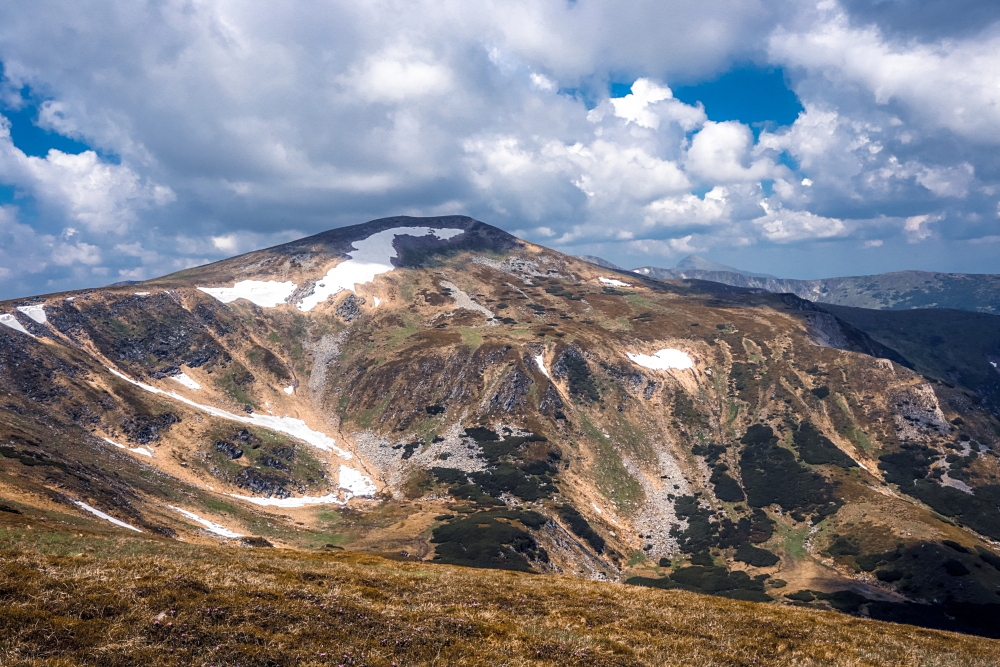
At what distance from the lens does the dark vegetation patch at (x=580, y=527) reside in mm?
108269

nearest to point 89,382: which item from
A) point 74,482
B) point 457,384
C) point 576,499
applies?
point 74,482

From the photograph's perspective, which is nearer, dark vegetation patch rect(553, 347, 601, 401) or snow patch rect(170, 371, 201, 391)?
snow patch rect(170, 371, 201, 391)

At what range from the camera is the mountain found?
302 ft

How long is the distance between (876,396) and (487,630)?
16866 centimetres

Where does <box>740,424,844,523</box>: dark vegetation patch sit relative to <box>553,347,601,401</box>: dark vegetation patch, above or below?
below

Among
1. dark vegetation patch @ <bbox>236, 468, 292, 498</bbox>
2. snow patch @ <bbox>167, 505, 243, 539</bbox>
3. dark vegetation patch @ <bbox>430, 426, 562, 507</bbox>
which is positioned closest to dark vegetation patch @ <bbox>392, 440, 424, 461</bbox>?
dark vegetation patch @ <bbox>430, 426, 562, 507</bbox>

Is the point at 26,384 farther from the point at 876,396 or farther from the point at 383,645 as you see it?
the point at 876,396

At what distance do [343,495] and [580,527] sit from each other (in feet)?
172

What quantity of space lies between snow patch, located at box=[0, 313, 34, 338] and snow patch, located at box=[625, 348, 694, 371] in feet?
548

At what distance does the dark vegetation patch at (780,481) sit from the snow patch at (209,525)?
108117 millimetres

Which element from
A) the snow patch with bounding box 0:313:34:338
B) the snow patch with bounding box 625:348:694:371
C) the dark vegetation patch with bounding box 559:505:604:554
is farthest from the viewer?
the snow patch with bounding box 625:348:694:371

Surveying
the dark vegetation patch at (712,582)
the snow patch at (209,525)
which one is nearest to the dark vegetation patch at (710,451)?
the dark vegetation patch at (712,582)

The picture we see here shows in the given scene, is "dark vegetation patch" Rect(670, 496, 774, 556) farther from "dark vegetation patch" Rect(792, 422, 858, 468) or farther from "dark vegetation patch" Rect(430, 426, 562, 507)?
"dark vegetation patch" Rect(430, 426, 562, 507)

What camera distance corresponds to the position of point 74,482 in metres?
68.7
